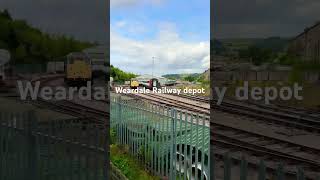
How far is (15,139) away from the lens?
2.23 meters

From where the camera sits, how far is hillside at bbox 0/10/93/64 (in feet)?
7.51

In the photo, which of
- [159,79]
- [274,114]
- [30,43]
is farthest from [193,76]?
[30,43]

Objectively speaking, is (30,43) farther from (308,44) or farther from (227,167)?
(308,44)

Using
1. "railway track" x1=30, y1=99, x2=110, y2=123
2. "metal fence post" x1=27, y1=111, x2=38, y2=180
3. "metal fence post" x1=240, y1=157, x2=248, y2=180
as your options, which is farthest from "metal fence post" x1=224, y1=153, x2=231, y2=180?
"railway track" x1=30, y1=99, x2=110, y2=123

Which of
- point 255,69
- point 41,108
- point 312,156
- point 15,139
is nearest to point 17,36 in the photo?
point 41,108

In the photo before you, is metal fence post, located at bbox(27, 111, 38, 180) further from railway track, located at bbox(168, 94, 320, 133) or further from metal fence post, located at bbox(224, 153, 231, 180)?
railway track, located at bbox(168, 94, 320, 133)

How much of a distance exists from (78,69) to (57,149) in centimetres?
51

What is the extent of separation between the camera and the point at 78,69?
220cm

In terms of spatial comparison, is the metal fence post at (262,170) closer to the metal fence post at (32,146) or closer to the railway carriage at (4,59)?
the metal fence post at (32,146)

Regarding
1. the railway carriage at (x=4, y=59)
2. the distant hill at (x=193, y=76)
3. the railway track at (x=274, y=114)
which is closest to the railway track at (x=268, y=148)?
the railway track at (x=274, y=114)

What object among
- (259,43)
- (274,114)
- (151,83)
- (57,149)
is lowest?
(57,149)

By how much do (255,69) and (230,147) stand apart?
67 centimetres

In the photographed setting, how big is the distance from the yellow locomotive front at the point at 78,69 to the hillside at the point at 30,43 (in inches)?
2.3

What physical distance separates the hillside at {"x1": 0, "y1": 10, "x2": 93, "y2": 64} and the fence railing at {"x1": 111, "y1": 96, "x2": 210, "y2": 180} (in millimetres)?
1026
